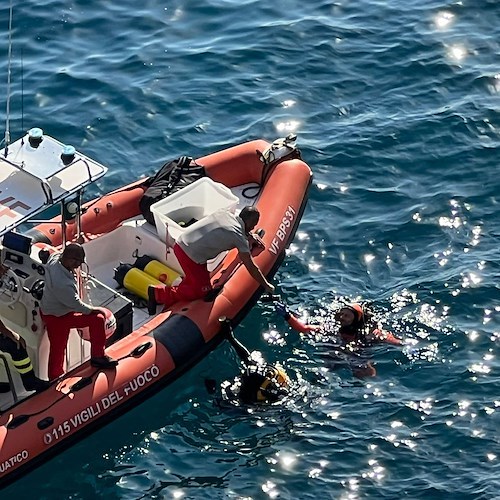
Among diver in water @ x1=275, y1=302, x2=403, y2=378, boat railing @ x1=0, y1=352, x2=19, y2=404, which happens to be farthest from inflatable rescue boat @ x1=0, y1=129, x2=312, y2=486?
diver in water @ x1=275, y1=302, x2=403, y2=378

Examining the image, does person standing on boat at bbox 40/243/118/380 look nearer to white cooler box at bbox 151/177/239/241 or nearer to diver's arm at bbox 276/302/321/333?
diver's arm at bbox 276/302/321/333

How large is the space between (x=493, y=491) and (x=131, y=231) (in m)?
5.13


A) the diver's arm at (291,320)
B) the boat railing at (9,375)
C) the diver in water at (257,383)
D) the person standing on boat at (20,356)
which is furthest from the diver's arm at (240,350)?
the boat railing at (9,375)

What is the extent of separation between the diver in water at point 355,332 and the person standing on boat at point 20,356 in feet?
8.86

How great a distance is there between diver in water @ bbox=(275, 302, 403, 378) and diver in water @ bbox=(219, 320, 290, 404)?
2.22ft

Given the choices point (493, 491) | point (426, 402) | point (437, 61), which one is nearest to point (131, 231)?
point (426, 402)

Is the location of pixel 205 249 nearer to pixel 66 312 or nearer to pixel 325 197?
pixel 66 312

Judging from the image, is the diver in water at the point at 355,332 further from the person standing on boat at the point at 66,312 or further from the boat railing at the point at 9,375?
the boat railing at the point at 9,375

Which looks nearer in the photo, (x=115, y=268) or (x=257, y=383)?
(x=257, y=383)

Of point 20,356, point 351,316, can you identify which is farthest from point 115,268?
point 351,316

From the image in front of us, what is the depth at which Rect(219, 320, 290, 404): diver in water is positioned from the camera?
11.6 meters

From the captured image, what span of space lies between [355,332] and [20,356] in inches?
138

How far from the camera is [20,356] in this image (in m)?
11.1

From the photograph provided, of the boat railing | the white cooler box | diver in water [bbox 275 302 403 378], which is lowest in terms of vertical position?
diver in water [bbox 275 302 403 378]
